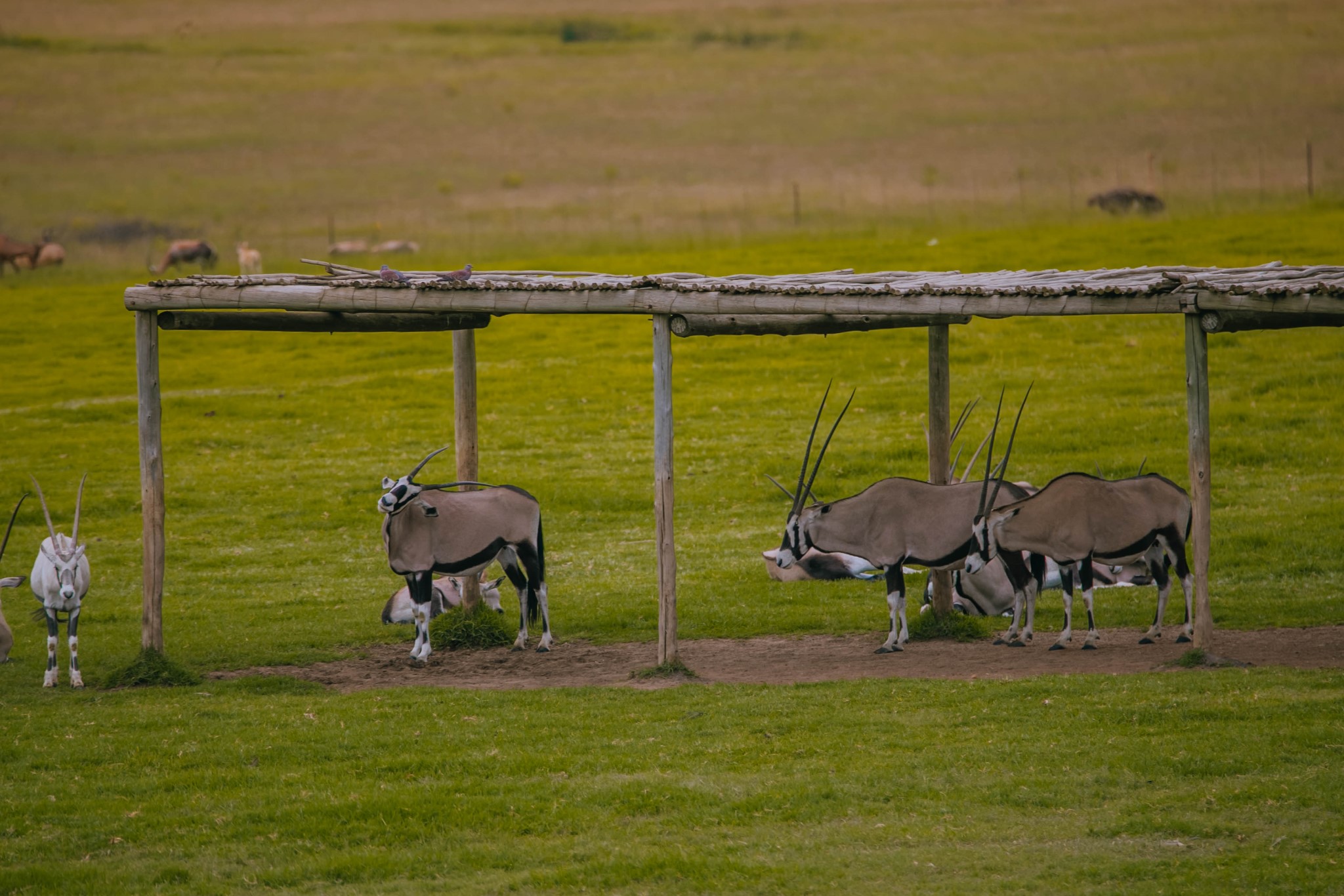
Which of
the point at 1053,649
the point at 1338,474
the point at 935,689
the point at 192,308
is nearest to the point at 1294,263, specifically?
the point at 1338,474

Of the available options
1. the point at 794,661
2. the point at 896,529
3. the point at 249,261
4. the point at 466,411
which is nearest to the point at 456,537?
the point at 466,411

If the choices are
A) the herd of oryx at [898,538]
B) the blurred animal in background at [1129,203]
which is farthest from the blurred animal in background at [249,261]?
the herd of oryx at [898,538]

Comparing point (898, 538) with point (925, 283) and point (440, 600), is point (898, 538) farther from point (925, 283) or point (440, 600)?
point (440, 600)

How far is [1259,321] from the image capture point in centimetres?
1259

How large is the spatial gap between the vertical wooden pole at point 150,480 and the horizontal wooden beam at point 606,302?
41 cm

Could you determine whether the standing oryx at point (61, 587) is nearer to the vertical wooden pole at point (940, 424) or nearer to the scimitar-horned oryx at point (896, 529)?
the scimitar-horned oryx at point (896, 529)

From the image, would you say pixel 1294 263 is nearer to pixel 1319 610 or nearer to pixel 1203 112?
pixel 1319 610

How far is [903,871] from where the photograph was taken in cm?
805

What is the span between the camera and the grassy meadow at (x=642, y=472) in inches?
346

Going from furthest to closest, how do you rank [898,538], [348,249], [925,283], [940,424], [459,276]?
[348,249] → [940,424] → [898,538] → [459,276] → [925,283]

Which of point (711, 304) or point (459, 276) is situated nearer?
point (711, 304)

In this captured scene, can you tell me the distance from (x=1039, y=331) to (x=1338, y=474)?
42.5 feet

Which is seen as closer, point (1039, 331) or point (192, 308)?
point (192, 308)

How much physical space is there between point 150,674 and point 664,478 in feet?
17.2
